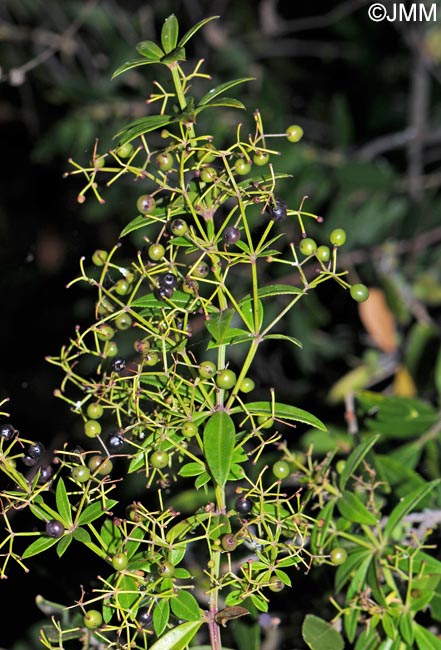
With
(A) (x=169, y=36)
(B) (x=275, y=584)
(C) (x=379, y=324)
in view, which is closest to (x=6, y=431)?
(B) (x=275, y=584)

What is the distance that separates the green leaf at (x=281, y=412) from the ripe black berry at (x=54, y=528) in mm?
170

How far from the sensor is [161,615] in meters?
0.72

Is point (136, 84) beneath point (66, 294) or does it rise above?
above

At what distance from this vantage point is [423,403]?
53.7 inches

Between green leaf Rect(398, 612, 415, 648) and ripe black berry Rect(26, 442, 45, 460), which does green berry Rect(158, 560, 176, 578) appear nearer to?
ripe black berry Rect(26, 442, 45, 460)

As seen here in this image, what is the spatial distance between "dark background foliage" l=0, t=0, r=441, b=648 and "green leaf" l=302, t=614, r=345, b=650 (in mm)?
509

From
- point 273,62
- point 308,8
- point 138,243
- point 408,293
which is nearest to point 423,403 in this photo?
point 408,293

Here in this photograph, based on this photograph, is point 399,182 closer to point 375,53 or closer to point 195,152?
point 375,53

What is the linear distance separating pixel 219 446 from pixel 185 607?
0.44 feet

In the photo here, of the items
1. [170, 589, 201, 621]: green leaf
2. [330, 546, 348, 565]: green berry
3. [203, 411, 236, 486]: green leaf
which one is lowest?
[330, 546, 348, 565]: green berry

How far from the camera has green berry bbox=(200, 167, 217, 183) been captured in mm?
729

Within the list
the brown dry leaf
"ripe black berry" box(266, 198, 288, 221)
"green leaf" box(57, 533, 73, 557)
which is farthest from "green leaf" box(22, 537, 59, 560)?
the brown dry leaf

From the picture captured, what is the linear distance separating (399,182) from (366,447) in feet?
4.67

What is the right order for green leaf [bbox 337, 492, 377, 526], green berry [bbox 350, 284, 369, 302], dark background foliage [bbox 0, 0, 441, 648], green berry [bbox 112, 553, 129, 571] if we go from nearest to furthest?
green berry [bbox 112, 553, 129, 571] → green berry [bbox 350, 284, 369, 302] → green leaf [bbox 337, 492, 377, 526] → dark background foliage [bbox 0, 0, 441, 648]
